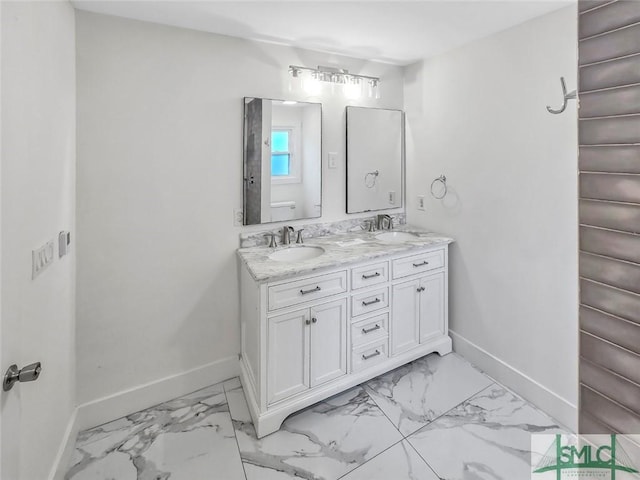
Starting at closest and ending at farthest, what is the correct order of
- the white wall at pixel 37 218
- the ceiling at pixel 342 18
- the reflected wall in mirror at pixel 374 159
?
the white wall at pixel 37 218 < the ceiling at pixel 342 18 < the reflected wall in mirror at pixel 374 159

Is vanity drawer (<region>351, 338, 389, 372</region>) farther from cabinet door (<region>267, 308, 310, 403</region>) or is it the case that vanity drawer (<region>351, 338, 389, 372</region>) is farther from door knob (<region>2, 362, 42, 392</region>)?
door knob (<region>2, 362, 42, 392</region>)

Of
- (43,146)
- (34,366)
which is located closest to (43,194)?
(43,146)

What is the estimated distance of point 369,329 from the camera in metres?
2.18

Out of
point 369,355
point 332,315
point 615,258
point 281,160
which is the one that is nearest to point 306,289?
point 332,315

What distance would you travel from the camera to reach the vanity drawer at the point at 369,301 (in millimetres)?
2104

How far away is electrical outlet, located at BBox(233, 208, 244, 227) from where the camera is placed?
2254 mm

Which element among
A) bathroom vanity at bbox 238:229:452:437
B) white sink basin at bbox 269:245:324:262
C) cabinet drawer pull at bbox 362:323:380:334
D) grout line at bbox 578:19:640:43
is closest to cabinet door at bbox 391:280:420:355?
bathroom vanity at bbox 238:229:452:437

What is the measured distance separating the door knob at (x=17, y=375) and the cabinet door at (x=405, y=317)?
1886mm

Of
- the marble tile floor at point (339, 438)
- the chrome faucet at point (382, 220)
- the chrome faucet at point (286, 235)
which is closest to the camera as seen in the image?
the marble tile floor at point (339, 438)

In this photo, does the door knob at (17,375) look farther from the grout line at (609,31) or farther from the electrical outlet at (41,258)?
the grout line at (609,31)

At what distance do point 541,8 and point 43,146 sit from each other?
254cm

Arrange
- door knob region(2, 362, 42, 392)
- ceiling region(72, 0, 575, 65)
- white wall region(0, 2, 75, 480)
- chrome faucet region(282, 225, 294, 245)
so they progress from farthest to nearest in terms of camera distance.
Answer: chrome faucet region(282, 225, 294, 245)
ceiling region(72, 0, 575, 65)
white wall region(0, 2, 75, 480)
door knob region(2, 362, 42, 392)

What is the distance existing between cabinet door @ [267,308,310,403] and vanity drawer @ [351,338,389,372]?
0.36m

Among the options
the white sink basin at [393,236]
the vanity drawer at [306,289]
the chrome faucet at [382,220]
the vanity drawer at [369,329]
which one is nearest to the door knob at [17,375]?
the vanity drawer at [306,289]
